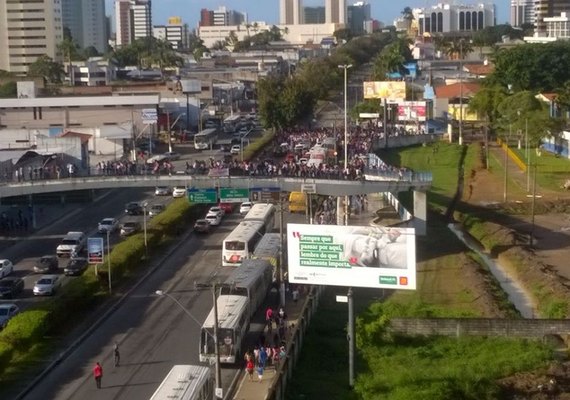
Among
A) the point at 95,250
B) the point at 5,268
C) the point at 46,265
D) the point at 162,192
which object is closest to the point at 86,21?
the point at 162,192

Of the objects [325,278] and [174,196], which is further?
[174,196]

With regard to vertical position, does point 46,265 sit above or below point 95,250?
below

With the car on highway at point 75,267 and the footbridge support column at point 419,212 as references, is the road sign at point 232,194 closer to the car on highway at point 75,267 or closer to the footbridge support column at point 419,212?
the car on highway at point 75,267

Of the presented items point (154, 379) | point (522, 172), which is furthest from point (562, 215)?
point (154, 379)

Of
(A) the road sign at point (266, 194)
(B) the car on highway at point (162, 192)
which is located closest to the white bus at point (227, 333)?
(A) the road sign at point (266, 194)

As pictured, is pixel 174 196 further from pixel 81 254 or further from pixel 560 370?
pixel 560 370

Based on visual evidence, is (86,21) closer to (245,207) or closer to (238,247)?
(245,207)

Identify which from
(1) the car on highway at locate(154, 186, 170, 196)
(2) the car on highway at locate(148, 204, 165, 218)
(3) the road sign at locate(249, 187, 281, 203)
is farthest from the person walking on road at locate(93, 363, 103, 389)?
(1) the car on highway at locate(154, 186, 170, 196)
